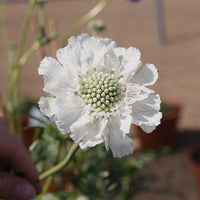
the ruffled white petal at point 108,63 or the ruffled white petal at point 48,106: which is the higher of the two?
the ruffled white petal at point 108,63

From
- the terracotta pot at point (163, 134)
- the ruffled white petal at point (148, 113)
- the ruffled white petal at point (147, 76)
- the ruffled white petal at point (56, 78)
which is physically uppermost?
the ruffled white petal at point (56, 78)

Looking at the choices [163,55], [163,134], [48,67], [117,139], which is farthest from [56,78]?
[163,55]

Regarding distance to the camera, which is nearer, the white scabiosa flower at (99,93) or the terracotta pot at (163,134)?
the white scabiosa flower at (99,93)

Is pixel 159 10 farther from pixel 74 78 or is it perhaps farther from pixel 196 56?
pixel 74 78

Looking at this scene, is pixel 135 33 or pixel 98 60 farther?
pixel 135 33

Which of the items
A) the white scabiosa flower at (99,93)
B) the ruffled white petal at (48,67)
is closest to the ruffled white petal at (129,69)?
the white scabiosa flower at (99,93)

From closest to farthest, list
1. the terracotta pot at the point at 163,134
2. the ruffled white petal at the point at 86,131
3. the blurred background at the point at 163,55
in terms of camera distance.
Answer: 1. the ruffled white petal at the point at 86,131
2. the blurred background at the point at 163,55
3. the terracotta pot at the point at 163,134

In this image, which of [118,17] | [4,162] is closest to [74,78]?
[4,162]

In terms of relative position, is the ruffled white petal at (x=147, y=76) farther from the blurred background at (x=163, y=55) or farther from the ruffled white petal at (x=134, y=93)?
the blurred background at (x=163, y=55)
